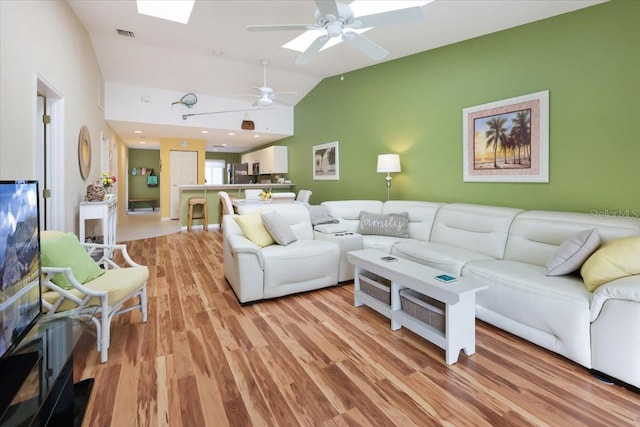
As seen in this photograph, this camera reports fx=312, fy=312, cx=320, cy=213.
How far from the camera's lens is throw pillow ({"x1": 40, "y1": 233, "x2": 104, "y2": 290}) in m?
1.97

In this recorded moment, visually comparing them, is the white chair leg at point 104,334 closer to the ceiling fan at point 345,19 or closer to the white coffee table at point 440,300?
the white coffee table at point 440,300

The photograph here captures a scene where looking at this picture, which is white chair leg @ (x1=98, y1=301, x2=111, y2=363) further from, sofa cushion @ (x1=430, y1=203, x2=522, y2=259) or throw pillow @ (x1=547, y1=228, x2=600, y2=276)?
sofa cushion @ (x1=430, y1=203, x2=522, y2=259)

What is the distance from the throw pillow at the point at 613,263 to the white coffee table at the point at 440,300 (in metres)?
0.63

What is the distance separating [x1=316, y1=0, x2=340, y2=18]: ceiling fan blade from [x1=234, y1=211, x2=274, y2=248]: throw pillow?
78.6 inches

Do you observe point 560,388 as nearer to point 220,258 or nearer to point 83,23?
point 220,258

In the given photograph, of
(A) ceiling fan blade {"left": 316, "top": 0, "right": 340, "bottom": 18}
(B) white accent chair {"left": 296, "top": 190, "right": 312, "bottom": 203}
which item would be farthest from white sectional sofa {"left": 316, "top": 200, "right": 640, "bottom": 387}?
(B) white accent chair {"left": 296, "top": 190, "right": 312, "bottom": 203}

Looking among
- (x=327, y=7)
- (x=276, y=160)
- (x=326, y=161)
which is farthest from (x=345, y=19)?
(x=276, y=160)

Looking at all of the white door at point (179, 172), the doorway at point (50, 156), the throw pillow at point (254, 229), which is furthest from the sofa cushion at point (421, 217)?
the white door at point (179, 172)

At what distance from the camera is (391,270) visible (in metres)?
2.39

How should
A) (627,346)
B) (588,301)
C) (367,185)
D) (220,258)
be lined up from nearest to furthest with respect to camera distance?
(627,346)
(588,301)
(220,258)
(367,185)

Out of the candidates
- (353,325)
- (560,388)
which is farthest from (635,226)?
(353,325)

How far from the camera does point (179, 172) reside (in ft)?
29.5

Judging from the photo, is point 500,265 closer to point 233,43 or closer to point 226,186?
point 233,43

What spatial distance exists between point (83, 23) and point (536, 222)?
5762 millimetres
